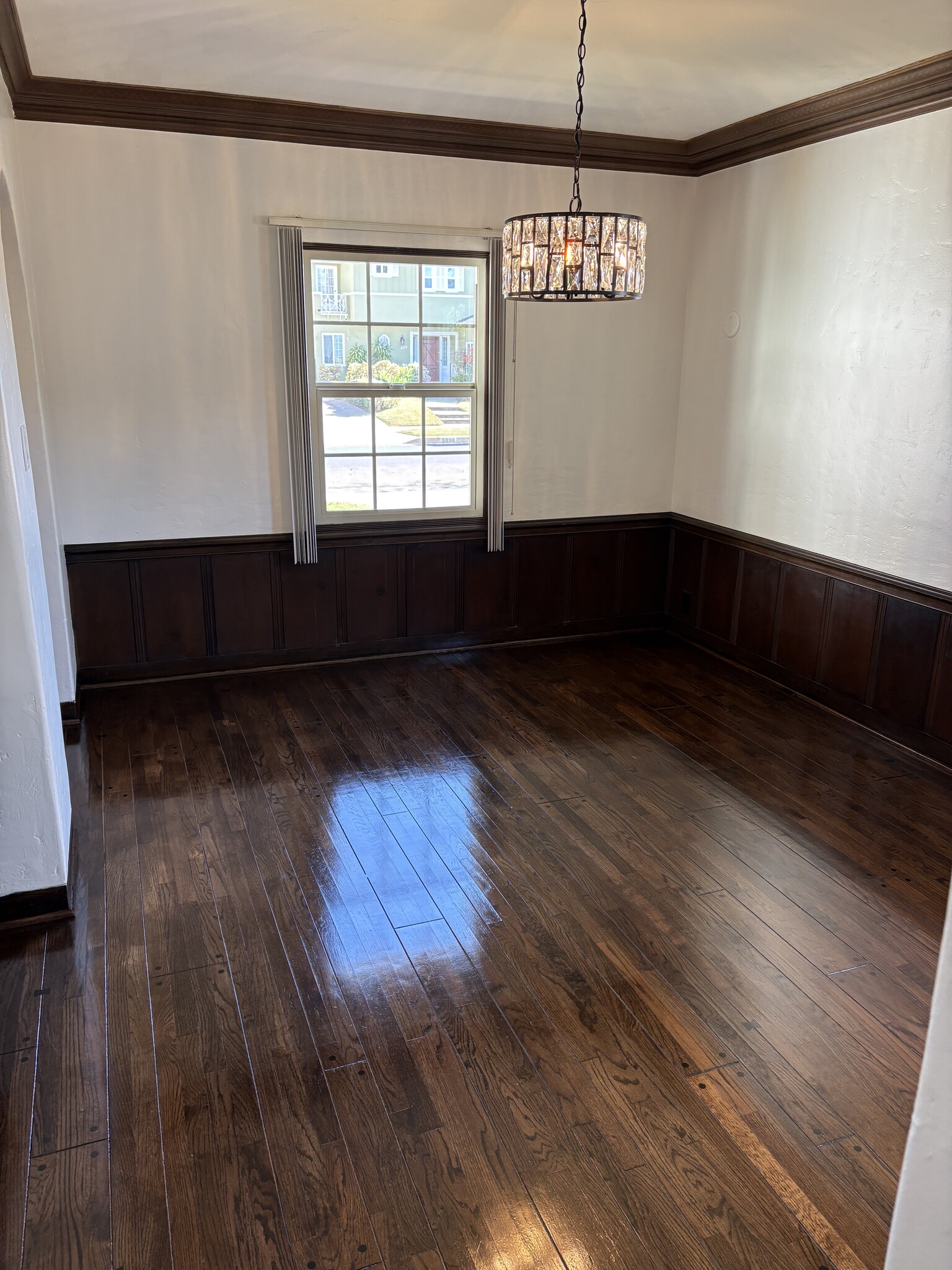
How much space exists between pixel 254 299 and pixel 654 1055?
410cm

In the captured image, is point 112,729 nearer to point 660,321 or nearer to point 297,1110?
point 297,1110

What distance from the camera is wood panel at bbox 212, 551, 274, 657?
17.1ft

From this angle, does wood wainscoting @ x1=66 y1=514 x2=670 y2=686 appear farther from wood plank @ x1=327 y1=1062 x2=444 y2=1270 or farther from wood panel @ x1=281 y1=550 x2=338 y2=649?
wood plank @ x1=327 y1=1062 x2=444 y2=1270

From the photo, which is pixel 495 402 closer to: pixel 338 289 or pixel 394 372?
pixel 394 372

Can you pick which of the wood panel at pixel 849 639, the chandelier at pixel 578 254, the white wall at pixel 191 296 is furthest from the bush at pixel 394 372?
the wood panel at pixel 849 639

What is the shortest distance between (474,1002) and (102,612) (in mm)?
3287

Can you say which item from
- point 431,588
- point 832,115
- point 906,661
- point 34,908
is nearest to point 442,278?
point 431,588

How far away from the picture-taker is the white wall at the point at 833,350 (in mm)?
4109

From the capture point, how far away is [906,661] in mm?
4363

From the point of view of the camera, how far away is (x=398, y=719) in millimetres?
4730

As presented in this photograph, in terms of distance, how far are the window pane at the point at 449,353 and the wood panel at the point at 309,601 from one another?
3.92ft

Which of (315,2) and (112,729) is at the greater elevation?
(315,2)

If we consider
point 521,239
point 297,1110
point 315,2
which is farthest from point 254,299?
point 297,1110

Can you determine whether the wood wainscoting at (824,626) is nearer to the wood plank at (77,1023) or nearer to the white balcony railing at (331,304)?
the white balcony railing at (331,304)
